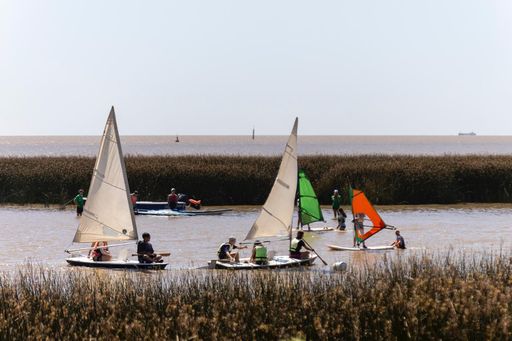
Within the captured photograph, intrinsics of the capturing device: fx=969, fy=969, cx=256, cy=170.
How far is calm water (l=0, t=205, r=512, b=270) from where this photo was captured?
3416cm

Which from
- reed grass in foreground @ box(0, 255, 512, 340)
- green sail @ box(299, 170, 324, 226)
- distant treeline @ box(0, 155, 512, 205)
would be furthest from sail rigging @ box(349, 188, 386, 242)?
distant treeline @ box(0, 155, 512, 205)

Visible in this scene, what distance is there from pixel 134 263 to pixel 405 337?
1411 cm

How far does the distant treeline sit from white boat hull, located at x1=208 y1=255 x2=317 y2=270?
82.4 feet

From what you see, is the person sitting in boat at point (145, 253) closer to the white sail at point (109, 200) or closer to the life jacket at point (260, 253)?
the white sail at point (109, 200)

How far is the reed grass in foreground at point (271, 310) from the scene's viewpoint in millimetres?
16406

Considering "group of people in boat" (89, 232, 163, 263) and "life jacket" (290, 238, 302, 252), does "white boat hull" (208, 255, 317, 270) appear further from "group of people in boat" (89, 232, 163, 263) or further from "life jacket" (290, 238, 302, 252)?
"group of people in boat" (89, 232, 163, 263)

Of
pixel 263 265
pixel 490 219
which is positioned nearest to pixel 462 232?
pixel 490 219

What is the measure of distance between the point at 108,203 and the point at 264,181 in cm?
2630

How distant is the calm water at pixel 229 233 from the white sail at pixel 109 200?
5.73 feet

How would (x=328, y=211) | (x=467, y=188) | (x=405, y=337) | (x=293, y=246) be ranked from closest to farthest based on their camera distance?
(x=405, y=337), (x=293, y=246), (x=328, y=211), (x=467, y=188)

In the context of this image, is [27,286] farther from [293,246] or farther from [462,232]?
[462,232]

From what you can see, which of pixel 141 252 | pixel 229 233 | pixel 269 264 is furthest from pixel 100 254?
pixel 229 233

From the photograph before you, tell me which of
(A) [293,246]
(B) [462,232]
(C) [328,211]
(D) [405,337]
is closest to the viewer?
(D) [405,337]

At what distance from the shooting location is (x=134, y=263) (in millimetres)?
29219
